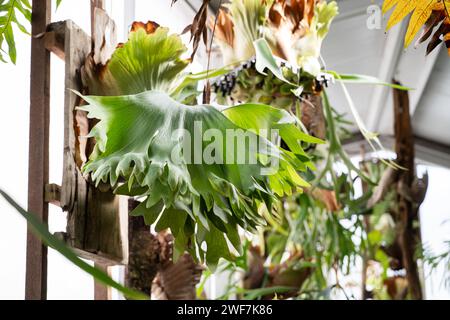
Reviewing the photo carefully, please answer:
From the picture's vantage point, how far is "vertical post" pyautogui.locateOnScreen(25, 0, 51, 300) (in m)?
0.82

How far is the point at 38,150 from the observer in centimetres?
84

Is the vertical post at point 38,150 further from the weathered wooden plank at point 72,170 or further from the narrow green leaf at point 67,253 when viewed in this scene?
the narrow green leaf at point 67,253

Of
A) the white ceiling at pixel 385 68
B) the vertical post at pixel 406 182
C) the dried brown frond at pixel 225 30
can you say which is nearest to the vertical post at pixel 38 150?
the dried brown frond at pixel 225 30

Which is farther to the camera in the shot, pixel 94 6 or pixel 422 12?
pixel 94 6

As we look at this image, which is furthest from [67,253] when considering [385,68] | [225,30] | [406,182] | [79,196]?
[385,68]

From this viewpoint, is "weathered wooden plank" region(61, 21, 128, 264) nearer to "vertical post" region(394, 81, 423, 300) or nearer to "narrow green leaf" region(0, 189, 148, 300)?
"narrow green leaf" region(0, 189, 148, 300)

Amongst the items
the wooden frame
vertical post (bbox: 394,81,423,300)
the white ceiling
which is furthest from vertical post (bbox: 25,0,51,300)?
vertical post (bbox: 394,81,423,300)

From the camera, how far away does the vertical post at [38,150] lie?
2.69ft

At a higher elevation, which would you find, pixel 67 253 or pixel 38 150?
pixel 38 150

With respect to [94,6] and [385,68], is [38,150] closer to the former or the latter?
[94,6]

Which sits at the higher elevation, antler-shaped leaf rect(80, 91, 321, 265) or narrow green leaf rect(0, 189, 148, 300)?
antler-shaped leaf rect(80, 91, 321, 265)

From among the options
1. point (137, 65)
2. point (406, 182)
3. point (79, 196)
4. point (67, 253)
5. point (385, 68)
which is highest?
point (385, 68)
